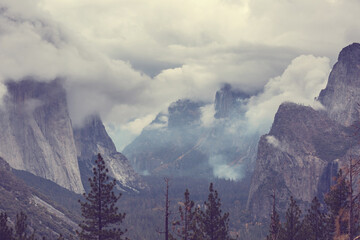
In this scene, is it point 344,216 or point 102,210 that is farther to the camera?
point 102,210

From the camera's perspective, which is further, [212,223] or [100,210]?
[212,223]

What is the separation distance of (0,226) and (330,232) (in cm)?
6526

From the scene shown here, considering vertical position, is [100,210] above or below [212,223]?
above

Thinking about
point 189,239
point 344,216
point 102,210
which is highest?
point 102,210

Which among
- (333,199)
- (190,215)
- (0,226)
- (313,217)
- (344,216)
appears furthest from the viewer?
(313,217)

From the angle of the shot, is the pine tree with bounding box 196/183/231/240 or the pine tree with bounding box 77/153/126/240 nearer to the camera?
the pine tree with bounding box 77/153/126/240

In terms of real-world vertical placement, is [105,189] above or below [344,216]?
above

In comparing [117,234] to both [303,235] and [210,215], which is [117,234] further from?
[303,235]

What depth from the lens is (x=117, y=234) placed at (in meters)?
74.1

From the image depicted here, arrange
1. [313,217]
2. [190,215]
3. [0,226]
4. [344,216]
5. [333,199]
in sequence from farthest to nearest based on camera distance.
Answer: [313,217], [333,199], [0,226], [190,215], [344,216]

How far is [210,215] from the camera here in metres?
82.0

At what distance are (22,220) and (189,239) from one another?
29.2 m

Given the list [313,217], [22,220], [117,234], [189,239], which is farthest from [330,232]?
[22,220]

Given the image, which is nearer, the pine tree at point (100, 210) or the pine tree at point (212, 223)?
the pine tree at point (100, 210)
